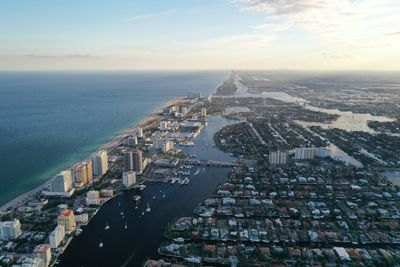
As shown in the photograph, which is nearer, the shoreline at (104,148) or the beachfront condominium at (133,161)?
the shoreline at (104,148)

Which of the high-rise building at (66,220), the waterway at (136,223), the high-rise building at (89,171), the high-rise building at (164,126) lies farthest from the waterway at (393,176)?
the high-rise building at (164,126)

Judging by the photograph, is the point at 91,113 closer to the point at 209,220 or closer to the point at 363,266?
the point at 209,220

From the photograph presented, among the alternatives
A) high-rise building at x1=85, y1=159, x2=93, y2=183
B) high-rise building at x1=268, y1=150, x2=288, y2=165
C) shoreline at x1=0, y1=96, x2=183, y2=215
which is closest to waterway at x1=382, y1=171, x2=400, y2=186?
high-rise building at x1=268, y1=150, x2=288, y2=165

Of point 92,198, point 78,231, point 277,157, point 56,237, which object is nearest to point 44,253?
point 56,237

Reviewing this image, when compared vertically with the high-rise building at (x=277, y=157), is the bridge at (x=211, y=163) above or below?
below

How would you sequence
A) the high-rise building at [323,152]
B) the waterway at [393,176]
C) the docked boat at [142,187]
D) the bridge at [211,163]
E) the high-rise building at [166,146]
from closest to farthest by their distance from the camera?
the docked boat at [142,187]
the waterway at [393,176]
the bridge at [211,163]
the high-rise building at [323,152]
the high-rise building at [166,146]

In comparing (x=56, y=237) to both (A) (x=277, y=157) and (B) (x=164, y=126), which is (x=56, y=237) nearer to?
(A) (x=277, y=157)

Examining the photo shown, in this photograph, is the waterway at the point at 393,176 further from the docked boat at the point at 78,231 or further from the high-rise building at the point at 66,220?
the high-rise building at the point at 66,220

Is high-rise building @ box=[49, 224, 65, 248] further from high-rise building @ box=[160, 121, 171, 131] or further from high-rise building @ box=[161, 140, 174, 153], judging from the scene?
high-rise building @ box=[160, 121, 171, 131]
